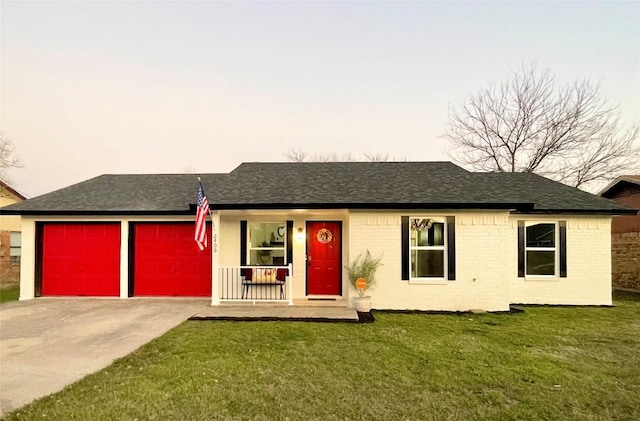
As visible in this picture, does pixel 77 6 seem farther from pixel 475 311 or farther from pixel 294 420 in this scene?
pixel 475 311

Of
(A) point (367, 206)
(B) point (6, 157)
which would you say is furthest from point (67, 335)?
(B) point (6, 157)

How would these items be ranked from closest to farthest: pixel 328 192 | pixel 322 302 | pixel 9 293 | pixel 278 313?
pixel 278 313
pixel 328 192
pixel 322 302
pixel 9 293

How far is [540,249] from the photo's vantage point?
965cm

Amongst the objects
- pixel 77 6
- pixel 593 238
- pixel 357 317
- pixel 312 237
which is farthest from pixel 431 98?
pixel 77 6

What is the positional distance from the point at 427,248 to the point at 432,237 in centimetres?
32

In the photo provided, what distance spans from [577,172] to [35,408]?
80.9 feet

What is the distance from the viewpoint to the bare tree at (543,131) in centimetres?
1814

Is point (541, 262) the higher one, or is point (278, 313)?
point (541, 262)

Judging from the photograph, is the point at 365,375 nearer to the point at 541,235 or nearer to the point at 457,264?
the point at 457,264

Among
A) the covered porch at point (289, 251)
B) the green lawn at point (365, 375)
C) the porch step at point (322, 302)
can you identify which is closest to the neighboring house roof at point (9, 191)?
the covered porch at point (289, 251)

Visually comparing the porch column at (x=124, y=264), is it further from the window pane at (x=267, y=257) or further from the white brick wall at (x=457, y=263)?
the white brick wall at (x=457, y=263)

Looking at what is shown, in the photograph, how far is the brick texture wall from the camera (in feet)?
43.3

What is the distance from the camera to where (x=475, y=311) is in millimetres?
8344

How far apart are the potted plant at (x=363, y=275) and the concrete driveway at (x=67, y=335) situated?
380 centimetres
